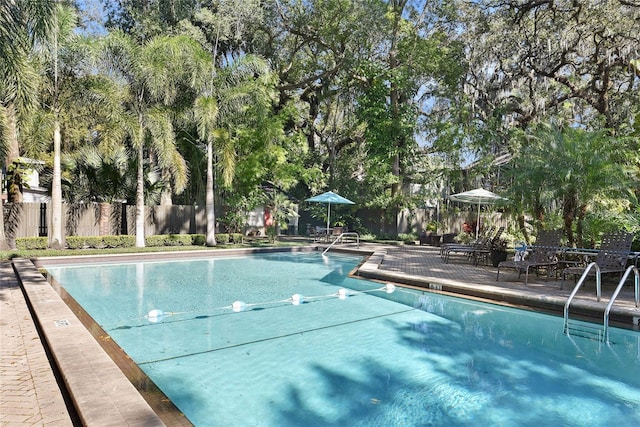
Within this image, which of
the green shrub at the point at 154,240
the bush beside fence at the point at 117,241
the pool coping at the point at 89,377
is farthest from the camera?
the green shrub at the point at 154,240

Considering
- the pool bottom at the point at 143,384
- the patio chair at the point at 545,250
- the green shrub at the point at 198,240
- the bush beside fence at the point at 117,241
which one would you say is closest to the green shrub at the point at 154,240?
the bush beside fence at the point at 117,241

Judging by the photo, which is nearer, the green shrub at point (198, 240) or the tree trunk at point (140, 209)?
the tree trunk at point (140, 209)

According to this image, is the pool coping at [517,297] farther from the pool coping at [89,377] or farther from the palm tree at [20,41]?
the palm tree at [20,41]

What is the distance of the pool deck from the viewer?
9.91 ft

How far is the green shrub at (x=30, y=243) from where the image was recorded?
13945mm

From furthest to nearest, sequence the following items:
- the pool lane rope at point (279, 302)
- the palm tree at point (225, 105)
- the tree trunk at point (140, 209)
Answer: the palm tree at point (225, 105), the tree trunk at point (140, 209), the pool lane rope at point (279, 302)

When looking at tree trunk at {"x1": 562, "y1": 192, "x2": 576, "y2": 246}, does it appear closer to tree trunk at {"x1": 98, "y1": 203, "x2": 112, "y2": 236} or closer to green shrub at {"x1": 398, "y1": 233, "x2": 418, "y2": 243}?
green shrub at {"x1": 398, "y1": 233, "x2": 418, "y2": 243}

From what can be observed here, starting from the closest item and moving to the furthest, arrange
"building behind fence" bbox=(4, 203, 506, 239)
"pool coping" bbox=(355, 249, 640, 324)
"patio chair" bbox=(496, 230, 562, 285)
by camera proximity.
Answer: "pool coping" bbox=(355, 249, 640, 324), "patio chair" bbox=(496, 230, 562, 285), "building behind fence" bbox=(4, 203, 506, 239)

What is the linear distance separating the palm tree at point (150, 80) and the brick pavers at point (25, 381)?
34.1 ft

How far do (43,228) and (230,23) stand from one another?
36.9 feet

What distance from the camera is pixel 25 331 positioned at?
5.06m

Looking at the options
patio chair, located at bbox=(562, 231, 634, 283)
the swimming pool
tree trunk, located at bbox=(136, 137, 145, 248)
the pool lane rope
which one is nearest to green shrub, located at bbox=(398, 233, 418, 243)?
tree trunk, located at bbox=(136, 137, 145, 248)

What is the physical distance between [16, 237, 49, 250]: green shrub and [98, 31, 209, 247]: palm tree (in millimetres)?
2839

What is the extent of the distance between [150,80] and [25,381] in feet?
44.0
